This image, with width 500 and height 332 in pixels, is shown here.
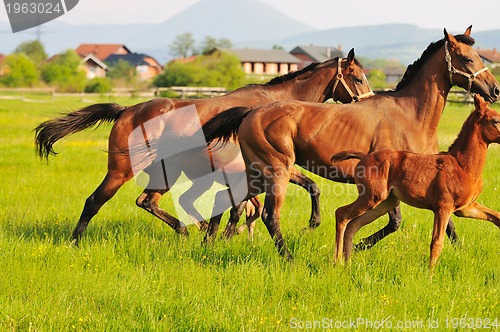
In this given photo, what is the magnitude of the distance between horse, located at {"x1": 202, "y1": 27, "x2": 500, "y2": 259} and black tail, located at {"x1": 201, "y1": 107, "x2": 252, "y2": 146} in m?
0.01

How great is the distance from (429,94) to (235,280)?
10.2 ft

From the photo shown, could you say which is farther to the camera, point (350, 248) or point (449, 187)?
point (350, 248)

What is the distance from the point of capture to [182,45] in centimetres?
18325

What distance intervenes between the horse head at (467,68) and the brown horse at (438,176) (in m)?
1.38

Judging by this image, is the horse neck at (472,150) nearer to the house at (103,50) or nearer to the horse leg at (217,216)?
the horse leg at (217,216)

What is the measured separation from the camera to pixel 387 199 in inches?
255

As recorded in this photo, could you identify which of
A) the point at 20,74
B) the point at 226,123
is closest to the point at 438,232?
the point at 226,123

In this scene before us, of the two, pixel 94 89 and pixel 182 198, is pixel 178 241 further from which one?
pixel 94 89

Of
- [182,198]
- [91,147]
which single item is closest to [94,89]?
[91,147]

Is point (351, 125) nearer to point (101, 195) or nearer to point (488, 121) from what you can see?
point (488, 121)

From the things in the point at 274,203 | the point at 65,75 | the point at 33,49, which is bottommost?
the point at 33,49

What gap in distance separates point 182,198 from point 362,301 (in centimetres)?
447

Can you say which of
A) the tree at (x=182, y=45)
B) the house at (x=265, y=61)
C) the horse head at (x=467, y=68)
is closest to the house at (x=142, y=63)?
the tree at (x=182, y=45)

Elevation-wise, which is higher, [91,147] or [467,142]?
[467,142]
